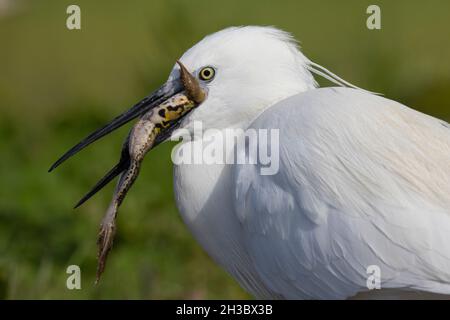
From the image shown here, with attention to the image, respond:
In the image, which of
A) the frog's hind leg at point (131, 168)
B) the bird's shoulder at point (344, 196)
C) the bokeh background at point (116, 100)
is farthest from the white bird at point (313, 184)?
the bokeh background at point (116, 100)

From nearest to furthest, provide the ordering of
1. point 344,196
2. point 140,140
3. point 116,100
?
point 344,196, point 140,140, point 116,100

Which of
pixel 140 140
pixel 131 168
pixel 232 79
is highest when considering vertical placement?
pixel 232 79

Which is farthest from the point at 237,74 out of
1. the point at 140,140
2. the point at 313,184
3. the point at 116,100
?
the point at 116,100

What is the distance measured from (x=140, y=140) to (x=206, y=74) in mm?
361

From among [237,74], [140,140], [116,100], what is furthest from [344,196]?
[116,100]

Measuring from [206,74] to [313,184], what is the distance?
25.7 inches

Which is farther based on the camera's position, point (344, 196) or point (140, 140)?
point (140, 140)

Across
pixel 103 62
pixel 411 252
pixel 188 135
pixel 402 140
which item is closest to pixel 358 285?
pixel 411 252

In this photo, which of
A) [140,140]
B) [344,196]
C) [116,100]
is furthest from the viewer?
[116,100]

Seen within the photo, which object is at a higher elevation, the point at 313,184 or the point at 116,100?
the point at 116,100

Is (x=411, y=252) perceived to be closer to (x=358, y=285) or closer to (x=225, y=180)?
(x=358, y=285)

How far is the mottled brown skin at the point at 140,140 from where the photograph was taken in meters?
4.46

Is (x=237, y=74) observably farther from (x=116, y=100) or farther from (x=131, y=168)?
(x=116, y=100)

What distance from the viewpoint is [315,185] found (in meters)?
4.18
